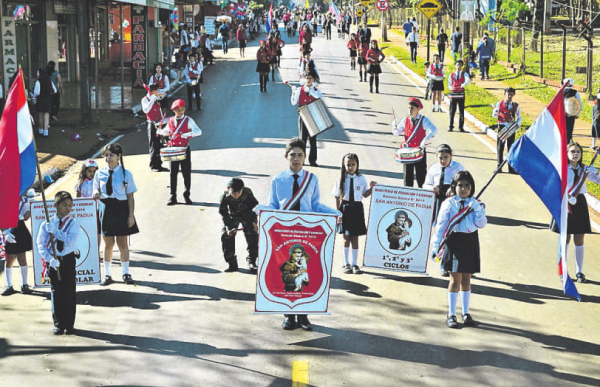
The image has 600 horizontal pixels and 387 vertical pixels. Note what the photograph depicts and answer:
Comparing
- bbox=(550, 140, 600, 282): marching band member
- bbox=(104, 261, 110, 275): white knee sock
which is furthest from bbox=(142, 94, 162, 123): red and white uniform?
bbox=(550, 140, 600, 282): marching band member

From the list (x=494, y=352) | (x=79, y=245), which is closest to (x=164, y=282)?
(x=79, y=245)

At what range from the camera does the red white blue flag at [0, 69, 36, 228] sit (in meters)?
8.75

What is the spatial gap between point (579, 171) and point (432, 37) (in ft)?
153

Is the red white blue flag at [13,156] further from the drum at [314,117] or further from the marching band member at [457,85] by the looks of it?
the marching band member at [457,85]

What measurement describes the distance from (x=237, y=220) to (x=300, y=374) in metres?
3.72

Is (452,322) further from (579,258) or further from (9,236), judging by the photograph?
(9,236)

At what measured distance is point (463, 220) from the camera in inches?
366

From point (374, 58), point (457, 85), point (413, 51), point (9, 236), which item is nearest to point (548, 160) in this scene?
point (9, 236)

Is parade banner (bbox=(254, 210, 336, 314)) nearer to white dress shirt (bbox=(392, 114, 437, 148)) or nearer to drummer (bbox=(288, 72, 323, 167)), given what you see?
white dress shirt (bbox=(392, 114, 437, 148))

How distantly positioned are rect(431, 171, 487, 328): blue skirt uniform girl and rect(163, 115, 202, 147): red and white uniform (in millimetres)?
6686

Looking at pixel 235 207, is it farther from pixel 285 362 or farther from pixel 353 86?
pixel 353 86

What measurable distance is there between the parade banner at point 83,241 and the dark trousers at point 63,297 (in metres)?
1.35

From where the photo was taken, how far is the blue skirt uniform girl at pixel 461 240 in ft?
30.4

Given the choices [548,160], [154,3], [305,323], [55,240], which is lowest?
[305,323]
